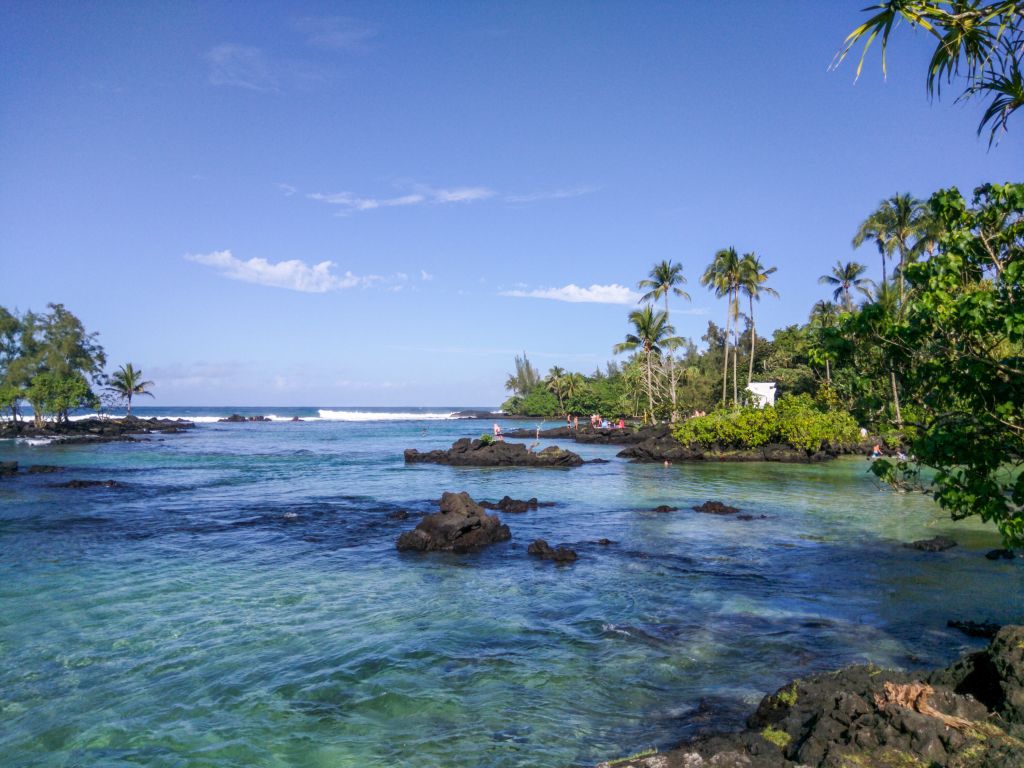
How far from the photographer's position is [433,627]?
10.9 metres

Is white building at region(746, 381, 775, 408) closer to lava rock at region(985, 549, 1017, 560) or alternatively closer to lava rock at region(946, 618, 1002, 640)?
lava rock at region(985, 549, 1017, 560)

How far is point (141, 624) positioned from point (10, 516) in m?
14.9

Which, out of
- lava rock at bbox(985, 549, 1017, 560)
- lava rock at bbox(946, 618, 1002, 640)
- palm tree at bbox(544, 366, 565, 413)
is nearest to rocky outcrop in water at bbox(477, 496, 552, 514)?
lava rock at bbox(985, 549, 1017, 560)

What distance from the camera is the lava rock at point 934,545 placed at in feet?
52.4

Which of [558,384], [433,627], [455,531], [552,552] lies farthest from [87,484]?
[558,384]

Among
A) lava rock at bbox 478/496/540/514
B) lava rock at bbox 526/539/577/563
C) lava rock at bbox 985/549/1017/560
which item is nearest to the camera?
lava rock at bbox 985/549/1017/560

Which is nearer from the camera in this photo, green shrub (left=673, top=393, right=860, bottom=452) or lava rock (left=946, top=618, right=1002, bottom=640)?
lava rock (left=946, top=618, right=1002, bottom=640)

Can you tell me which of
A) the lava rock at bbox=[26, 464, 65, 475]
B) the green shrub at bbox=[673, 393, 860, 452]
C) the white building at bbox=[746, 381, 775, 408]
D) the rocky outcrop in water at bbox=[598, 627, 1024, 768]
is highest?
the white building at bbox=[746, 381, 775, 408]

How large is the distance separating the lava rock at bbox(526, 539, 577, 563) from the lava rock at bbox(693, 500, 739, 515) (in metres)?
7.92

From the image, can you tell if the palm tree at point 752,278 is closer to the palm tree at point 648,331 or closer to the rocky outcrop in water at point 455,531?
the palm tree at point 648,331

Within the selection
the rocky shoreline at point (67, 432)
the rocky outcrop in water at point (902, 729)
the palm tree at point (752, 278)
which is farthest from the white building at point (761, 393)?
the rocky shoreline at point (67, 432)

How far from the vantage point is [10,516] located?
71.8 feet

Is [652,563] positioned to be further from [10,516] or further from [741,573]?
[10,516]

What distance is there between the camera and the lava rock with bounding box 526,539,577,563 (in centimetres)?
1563
